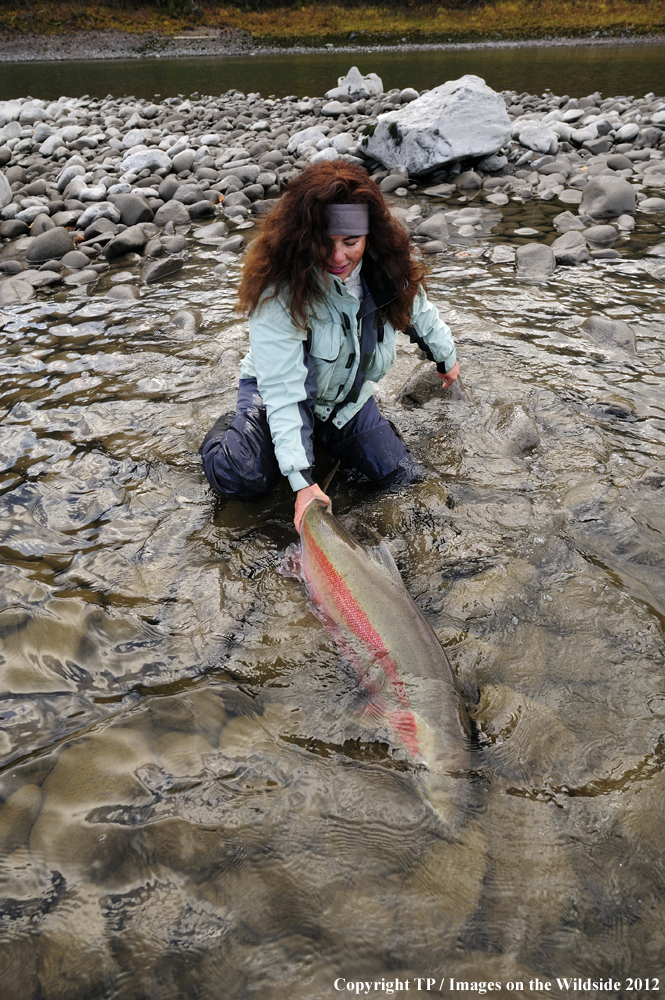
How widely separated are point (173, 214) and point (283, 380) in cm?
792

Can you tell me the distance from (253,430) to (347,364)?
0.74 metres

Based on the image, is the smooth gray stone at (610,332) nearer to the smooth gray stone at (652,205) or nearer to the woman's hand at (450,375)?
the woman's hand at (450,375)

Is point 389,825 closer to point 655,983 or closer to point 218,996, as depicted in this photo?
point 218,996

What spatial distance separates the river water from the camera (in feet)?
6.84

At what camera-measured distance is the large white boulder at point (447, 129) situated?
11.1 metres

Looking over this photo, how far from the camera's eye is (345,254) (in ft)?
11.2

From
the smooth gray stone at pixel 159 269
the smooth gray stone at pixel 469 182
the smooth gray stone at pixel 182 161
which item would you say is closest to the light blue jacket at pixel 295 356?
the smooth gray stone at pixel 159 269

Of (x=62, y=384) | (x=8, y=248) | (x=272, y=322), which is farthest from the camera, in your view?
(x=8, y=248)

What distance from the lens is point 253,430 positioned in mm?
4023

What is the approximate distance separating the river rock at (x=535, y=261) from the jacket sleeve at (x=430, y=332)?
3741 millimetres

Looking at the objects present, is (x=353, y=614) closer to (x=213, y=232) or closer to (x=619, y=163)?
(x=213, y=232)

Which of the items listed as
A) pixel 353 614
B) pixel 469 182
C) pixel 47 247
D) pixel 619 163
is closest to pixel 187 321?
pixel 47 247

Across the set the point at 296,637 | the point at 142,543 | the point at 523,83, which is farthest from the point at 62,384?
the point at 523,83

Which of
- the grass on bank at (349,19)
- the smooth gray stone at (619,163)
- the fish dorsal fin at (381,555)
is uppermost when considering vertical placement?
the grass on bank at (349,19)
